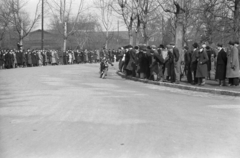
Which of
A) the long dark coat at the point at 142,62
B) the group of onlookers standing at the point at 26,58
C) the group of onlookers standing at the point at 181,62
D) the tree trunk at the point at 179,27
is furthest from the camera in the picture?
the group of onlookers standing at the point at 26,58

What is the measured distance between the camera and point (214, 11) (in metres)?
23.1

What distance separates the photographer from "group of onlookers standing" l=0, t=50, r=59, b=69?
33.9 metres

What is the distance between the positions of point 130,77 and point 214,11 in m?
6.01

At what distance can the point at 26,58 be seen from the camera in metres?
37.6

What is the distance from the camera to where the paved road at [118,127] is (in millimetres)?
6453

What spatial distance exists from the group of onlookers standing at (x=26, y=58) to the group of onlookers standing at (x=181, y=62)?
1452cm

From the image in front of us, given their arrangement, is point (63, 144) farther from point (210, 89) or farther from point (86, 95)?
point (210, 89)

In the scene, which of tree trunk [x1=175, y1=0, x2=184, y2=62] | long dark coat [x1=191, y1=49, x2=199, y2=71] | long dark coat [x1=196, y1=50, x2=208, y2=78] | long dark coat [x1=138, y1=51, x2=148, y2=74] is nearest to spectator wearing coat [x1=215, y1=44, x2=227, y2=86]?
long dark coat [x1=196, y1=50, x2=208, y2=78]

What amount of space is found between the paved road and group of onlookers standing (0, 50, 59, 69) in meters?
21.8

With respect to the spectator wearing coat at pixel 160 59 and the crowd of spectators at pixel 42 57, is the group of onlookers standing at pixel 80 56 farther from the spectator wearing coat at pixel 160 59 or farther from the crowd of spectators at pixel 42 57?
the spectator wearing coat at pixel 160 59

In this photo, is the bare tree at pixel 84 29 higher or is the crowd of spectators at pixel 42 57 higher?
the bare tree at pixel 84 29

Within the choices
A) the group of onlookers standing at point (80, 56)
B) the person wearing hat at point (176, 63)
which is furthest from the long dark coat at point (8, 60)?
the person wearing hat at point (176, 63)

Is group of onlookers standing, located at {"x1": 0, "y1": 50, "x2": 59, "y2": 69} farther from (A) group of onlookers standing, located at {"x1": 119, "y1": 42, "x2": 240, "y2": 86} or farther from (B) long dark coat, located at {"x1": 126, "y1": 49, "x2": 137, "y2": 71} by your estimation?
(B) long dark coat, located at {"x1": 126, "y1": 49, "x2": 137, "y2": 71}

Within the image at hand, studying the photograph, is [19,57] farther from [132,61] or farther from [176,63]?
[176,63]
